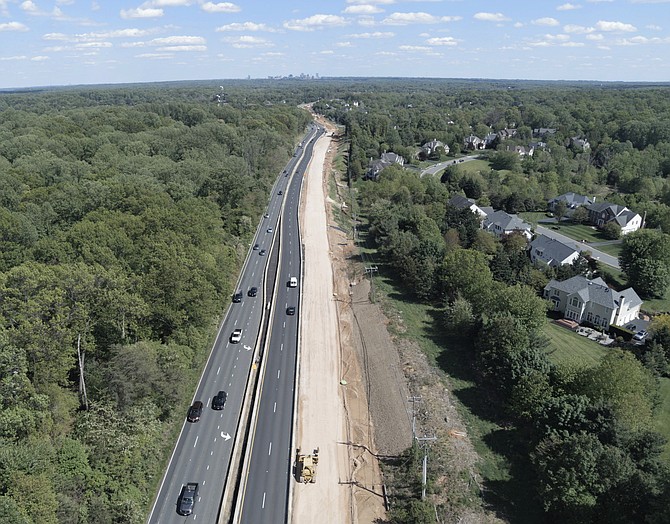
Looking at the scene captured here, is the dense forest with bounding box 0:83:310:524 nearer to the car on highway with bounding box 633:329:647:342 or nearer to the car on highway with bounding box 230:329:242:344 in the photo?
the car on highway with bounding box 230:329:242:344

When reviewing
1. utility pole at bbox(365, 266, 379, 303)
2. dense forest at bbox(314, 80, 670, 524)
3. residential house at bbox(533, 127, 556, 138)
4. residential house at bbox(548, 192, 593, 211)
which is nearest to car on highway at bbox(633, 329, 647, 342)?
dense forest at bbox(314, 80, 670, 524)

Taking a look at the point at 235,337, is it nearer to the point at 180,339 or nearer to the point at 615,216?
the point at 180,339

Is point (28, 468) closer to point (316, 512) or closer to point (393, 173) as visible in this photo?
point (316, 512)

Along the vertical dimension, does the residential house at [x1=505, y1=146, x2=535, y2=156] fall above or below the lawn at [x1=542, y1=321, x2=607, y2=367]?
above

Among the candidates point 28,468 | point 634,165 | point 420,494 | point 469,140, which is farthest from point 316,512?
point 469,140

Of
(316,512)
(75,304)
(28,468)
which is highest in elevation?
(75,304)
